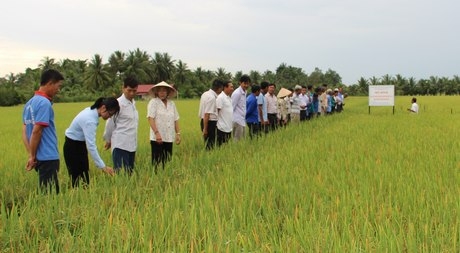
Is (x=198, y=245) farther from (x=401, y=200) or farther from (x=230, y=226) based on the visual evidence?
(x=401, y=200)

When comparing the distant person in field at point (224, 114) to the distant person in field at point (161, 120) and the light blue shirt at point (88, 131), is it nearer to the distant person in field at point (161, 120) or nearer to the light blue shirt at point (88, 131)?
the distant person in field at point (161, 120)

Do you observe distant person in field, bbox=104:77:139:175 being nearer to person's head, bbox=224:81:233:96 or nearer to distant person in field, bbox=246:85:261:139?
person's head, bbox=224:81:233:96

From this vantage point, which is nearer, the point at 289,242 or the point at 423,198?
the point at 289,242

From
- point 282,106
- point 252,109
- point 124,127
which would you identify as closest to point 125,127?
point 124,127

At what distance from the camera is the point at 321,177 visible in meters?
3.31

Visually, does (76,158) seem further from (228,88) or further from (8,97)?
(8,97)

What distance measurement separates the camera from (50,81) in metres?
3.24

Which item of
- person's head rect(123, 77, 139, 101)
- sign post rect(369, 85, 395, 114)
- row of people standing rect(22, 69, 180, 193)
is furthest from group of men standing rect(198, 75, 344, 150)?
sign post rect(369, 85, 395, 114)

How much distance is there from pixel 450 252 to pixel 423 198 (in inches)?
30.2

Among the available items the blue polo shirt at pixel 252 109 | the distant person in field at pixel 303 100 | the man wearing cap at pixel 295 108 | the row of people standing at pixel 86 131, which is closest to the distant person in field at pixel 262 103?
the blue polo shirt at pixel 252 109

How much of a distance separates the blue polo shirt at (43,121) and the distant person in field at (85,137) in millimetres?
275

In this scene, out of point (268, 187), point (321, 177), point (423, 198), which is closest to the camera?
point (423, 198)

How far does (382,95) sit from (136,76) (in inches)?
1388

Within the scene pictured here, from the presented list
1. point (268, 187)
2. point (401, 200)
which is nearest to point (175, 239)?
point (268, 187)
